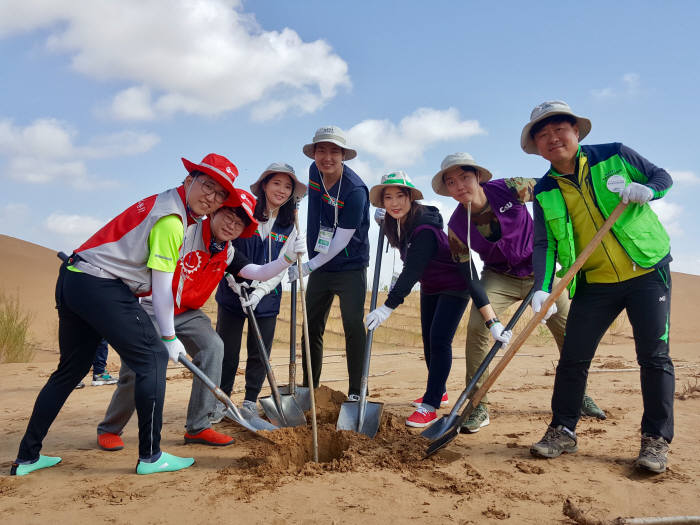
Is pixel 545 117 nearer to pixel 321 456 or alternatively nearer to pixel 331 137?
pixel 331 137

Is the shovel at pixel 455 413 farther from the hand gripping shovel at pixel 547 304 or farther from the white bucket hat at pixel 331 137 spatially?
the white bucket hat at pixel 331 137

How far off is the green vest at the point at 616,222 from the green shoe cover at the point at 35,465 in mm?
3115

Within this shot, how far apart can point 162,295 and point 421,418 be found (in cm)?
205

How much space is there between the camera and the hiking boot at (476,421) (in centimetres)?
352

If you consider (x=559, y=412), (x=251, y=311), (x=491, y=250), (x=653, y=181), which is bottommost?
(x=559, y=412)

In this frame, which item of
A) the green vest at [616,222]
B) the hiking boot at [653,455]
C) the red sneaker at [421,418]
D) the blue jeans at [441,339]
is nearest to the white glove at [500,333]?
the blue jeans at [441,339]

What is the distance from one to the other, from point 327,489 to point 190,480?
0.74 metres

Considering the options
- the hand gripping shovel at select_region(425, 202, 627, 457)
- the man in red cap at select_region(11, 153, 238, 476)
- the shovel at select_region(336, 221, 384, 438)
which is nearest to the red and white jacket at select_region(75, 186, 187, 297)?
the man in red cap at select_region(11, 153, 238, 476)

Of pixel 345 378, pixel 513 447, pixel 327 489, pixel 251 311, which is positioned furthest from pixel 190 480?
pixel 345 378

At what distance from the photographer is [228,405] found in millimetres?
3154

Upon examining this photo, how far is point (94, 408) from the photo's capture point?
4.73 meters

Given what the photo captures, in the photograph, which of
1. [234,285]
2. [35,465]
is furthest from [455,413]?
[35,465]

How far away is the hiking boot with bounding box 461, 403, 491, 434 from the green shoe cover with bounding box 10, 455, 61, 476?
251 cm

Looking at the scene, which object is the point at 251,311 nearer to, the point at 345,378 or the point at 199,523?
the point at 199,523
